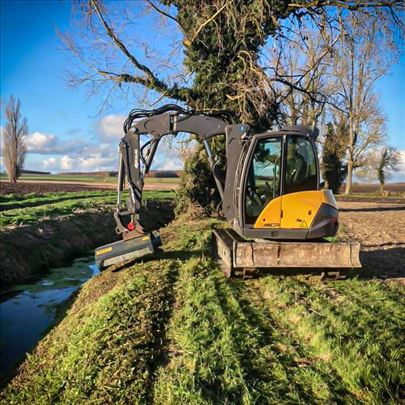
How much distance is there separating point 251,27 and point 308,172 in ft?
25.9

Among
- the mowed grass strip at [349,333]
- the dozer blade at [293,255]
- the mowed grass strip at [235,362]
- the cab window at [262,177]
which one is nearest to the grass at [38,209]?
the cab window at [262,177]

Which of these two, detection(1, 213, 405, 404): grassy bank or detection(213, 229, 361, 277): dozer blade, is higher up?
detection(213, 229, 361, 277): dozer blade

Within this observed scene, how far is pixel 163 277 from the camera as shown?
8172mm

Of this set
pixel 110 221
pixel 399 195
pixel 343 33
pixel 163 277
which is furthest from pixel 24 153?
pixel 163 277

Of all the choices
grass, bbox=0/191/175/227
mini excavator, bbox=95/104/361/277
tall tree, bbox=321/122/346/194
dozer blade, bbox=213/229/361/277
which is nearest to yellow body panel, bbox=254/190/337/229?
mini excavator, bbox=95/104/361/277

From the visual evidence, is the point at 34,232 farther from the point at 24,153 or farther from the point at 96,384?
the point at 24,153

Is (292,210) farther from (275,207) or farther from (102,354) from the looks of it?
(102,354)

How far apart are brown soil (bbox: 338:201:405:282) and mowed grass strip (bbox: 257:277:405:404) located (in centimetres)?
156

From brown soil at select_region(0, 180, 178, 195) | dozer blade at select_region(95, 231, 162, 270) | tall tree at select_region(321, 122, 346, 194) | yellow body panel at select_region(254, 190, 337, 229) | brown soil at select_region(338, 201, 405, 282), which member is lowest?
brown soil at select_region(338, 201, 405, 282)

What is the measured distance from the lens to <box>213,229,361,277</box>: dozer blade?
26.0ft

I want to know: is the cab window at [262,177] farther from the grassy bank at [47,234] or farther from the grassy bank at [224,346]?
the grassy bank at [47,234]

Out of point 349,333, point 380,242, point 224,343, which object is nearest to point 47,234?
point 380,242

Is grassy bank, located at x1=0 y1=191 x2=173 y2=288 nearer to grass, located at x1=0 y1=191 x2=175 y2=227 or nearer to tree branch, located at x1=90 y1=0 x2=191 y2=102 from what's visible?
grass, located at x1=0 y1=191 x2=175 y2=227

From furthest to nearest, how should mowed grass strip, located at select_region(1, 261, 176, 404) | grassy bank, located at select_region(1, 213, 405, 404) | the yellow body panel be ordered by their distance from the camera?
1. the yellow body panel
2. mowed grass strip, located at select_region(1, 261, 176, 404)
3. grassy bank, located at select_region(1, 213, 405, 404)
